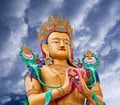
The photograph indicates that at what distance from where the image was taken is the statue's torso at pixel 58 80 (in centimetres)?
629

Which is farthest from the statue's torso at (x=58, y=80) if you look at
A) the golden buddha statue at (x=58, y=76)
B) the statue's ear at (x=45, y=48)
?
the statue's ear at (x=45, y=48)

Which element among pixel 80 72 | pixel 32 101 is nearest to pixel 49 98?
pixel 32 101

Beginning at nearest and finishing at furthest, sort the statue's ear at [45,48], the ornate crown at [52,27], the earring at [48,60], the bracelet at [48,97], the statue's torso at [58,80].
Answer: the bracelet at [48,97] → the statue's torso at [58,80] → the earring at [48,60] → the statue's ear at [45,48] → the ornate crown at [52,27]

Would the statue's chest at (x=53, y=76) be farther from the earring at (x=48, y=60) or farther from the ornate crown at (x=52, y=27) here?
the ornate crown at (x=52, y=27)

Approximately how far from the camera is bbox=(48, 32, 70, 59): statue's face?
6895 mm

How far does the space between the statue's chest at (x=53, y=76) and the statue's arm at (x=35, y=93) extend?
0.19 m

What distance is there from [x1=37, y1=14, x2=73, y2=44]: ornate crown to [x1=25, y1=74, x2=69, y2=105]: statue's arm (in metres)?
1.03

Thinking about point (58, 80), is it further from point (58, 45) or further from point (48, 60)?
point (58, 45)

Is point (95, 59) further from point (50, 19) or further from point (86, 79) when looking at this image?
point (50, 19)

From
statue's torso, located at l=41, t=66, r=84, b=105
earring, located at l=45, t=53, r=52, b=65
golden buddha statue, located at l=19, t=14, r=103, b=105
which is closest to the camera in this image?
golden buddha statue, located at l=19, t=14, r=103, b=105

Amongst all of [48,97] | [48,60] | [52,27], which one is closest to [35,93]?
[48,97]

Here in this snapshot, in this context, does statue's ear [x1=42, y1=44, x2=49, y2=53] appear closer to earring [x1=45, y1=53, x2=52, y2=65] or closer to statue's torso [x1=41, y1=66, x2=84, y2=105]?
earring [x1=45, y1=53, x2=52, y2=65]

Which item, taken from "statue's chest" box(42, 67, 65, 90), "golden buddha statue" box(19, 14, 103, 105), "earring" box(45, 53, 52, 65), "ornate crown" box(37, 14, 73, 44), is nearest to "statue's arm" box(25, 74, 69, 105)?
"golden buddha statue" box(19, 14, 103, 105)

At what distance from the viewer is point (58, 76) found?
6492mm
